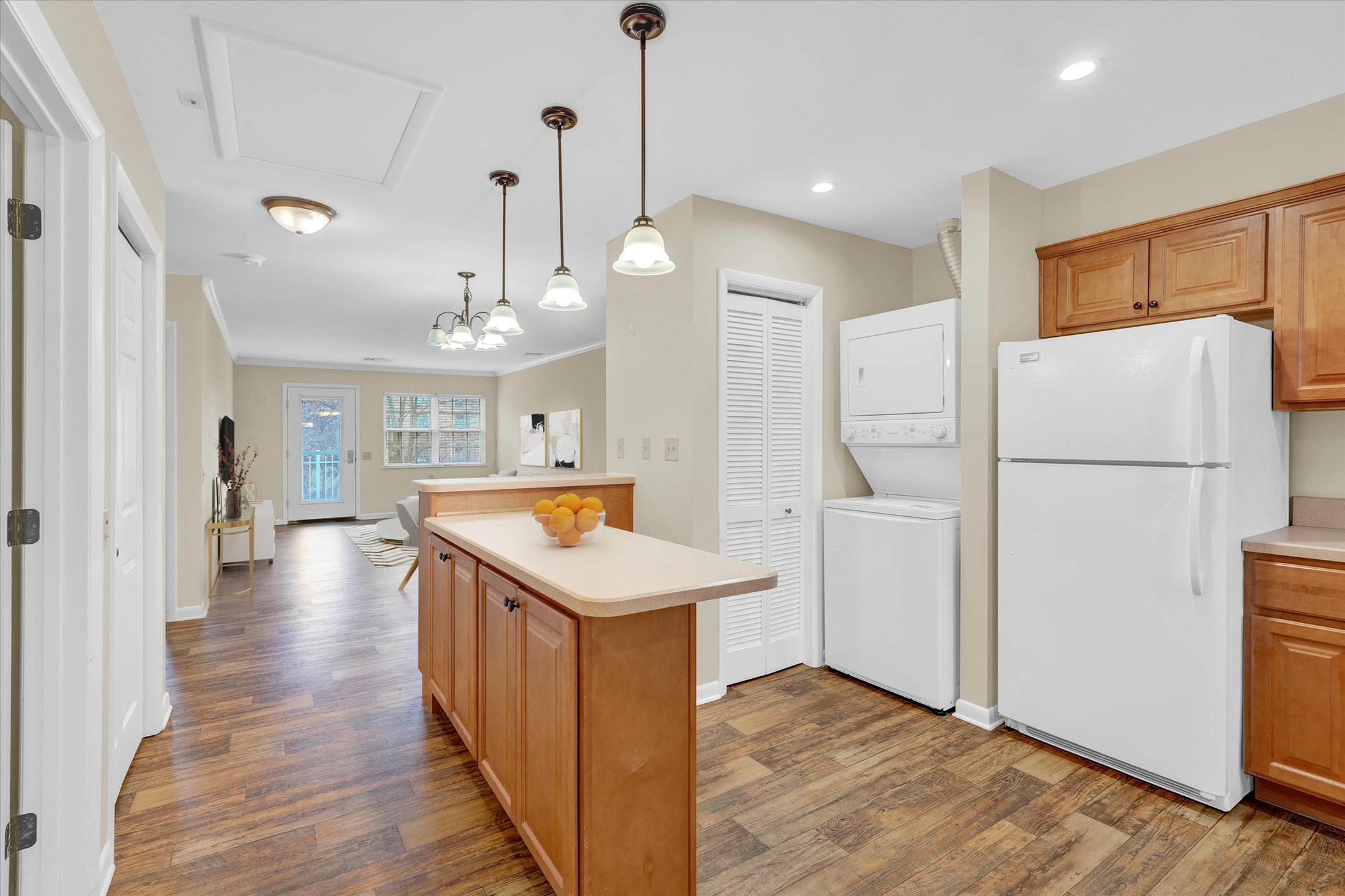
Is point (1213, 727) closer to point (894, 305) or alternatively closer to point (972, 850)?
point (972, 850)

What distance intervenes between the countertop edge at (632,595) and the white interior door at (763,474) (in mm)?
1652

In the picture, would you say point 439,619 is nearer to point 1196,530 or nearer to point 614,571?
point 614,571

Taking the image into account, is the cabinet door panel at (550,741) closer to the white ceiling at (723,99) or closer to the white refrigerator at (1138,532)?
the white ceiling at (723,99)

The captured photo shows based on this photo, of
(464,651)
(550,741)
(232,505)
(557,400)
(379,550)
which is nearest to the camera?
(550,741)

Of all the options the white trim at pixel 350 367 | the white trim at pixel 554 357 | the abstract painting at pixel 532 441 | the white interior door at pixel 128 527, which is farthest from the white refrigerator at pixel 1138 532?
the white trim at pixel 350 367

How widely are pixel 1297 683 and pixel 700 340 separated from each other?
8.08 ft

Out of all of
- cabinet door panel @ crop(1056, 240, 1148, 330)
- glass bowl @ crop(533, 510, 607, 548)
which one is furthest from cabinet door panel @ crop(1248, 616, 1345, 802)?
glass bowl @ crop(533, 510, 607, 548)

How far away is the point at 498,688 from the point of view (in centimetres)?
205

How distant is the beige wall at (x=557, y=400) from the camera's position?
26.9ft

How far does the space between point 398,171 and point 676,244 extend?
1275 mm

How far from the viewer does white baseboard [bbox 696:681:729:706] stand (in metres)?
3.08

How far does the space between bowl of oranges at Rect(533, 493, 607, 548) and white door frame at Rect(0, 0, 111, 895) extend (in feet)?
3.75

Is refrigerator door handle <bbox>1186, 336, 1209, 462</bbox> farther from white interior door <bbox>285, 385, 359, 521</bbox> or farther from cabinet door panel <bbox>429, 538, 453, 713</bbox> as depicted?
white interior door <bbox>285, 385, 359, 521</bbox>

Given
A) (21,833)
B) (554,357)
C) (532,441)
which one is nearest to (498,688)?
(21,833)
